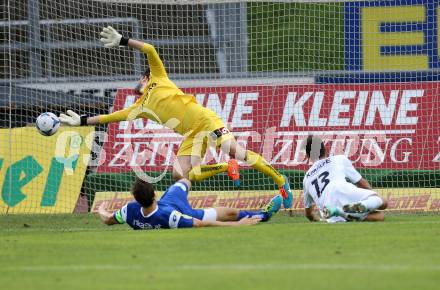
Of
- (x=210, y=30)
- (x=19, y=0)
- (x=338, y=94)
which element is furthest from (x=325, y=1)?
(x=19, y=0)

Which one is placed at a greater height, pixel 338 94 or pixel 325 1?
pixel 325 1

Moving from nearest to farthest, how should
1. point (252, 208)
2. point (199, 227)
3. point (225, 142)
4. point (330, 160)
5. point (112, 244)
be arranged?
point (112, 244)
point (199, 227)
point (330, 160)
point (225, 142)
point (252, 208)

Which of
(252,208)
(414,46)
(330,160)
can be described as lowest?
(252,208)

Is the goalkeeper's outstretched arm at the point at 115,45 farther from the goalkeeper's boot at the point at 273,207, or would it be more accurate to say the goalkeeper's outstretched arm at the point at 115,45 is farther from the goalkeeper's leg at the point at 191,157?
the goalkeeper's boot at the point at 273,207

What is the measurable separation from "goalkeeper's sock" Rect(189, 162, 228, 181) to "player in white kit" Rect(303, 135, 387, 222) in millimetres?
2114

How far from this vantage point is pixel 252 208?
20719mm

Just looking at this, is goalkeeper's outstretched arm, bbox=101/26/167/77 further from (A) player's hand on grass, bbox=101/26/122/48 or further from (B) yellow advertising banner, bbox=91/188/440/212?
(B) yellow advertising banner, bbox=91/188/440/212

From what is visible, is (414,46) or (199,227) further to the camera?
(414,46)

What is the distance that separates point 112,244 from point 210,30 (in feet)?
40.6

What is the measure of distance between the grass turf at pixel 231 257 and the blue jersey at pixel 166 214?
0.38m

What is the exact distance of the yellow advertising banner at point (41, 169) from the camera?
21.0 m

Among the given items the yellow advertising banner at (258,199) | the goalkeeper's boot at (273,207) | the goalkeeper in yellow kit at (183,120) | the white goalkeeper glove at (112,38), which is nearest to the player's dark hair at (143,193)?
the goalkeeper's boot at (273,207)

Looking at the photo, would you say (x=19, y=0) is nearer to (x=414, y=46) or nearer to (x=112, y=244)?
(x=414, y=46)

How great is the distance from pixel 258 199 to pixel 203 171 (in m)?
3.12
